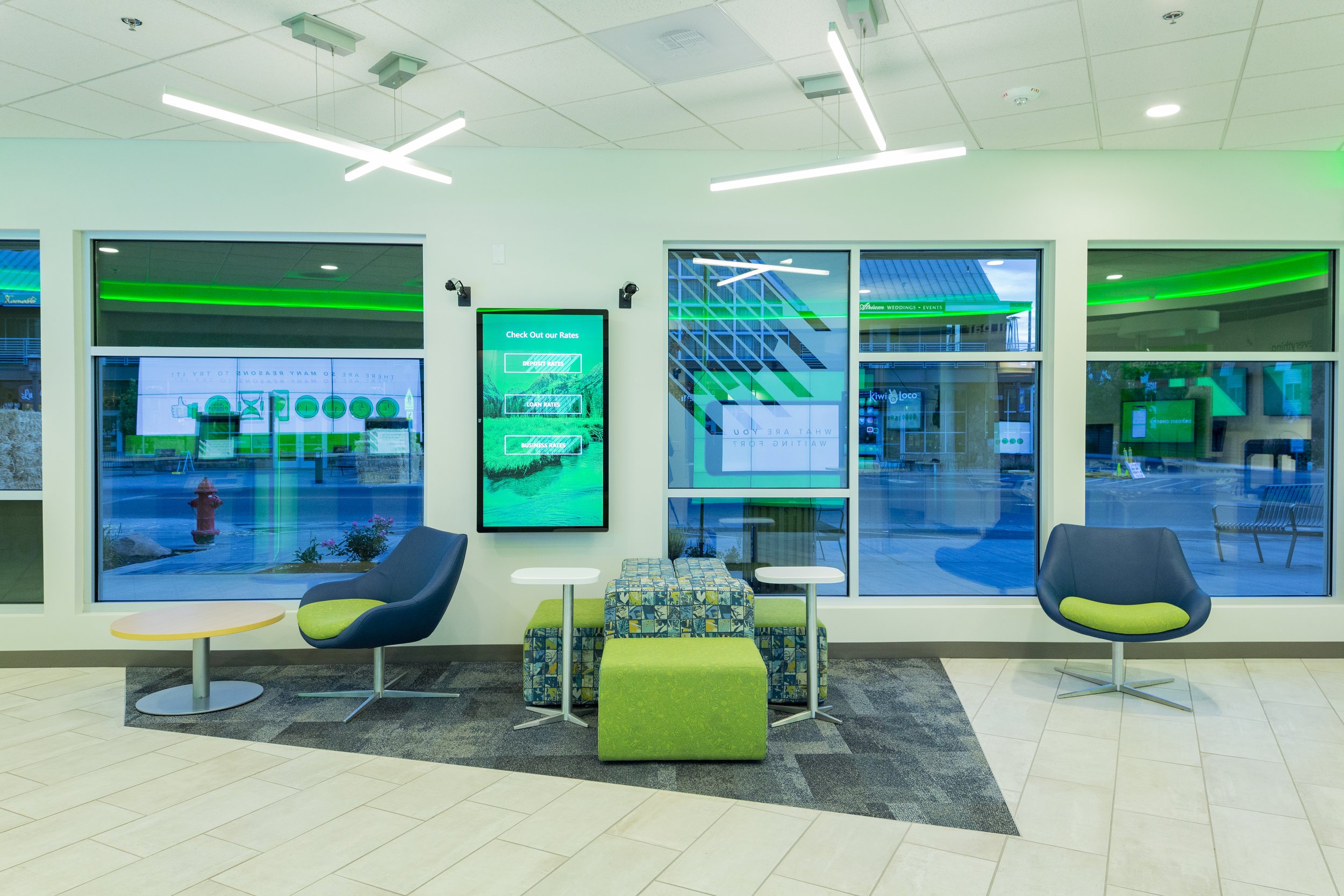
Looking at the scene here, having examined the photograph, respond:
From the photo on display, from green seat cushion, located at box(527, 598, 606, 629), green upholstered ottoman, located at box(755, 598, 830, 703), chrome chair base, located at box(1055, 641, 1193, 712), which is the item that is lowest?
chrome chair base, located at box(1055, 641, 1193, 712)

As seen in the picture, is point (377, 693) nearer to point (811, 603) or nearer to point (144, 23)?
point (811, 603)

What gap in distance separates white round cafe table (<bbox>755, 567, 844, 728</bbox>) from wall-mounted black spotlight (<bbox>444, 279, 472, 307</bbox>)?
2636mm

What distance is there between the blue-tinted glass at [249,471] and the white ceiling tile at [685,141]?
6.81 feet

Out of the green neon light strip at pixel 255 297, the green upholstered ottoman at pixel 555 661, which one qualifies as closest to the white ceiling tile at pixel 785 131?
the green neon light strip at pixel 255 297

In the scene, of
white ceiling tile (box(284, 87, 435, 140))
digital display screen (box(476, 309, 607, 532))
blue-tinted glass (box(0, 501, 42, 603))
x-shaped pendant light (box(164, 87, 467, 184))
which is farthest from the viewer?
blue-tinted glass (box(0, 501, 42, 603))

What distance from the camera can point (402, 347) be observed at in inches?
216

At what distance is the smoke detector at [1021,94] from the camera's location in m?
4.34

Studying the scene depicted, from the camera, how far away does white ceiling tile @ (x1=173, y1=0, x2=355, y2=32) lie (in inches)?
136

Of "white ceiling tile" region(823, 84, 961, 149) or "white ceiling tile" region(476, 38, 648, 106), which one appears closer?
"white ceiling tile" region(476, 38, 648, 106)

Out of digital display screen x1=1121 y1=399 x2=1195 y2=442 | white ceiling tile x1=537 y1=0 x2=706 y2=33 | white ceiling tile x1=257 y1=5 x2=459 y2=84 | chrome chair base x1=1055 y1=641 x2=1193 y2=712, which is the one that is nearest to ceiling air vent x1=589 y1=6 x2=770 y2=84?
white ceiling tile x1=537 y1=0 x2=706 y2=33

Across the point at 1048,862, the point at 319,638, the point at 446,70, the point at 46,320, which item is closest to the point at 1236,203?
the point at 1048,862

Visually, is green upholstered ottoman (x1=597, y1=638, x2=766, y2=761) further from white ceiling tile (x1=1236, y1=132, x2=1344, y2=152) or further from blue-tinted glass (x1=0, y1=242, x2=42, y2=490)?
white ceiling tile (x1=1236, y1=132, x2=1344, y2=152)

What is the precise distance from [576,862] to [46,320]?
4.94 metres

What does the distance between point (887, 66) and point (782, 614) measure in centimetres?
297
